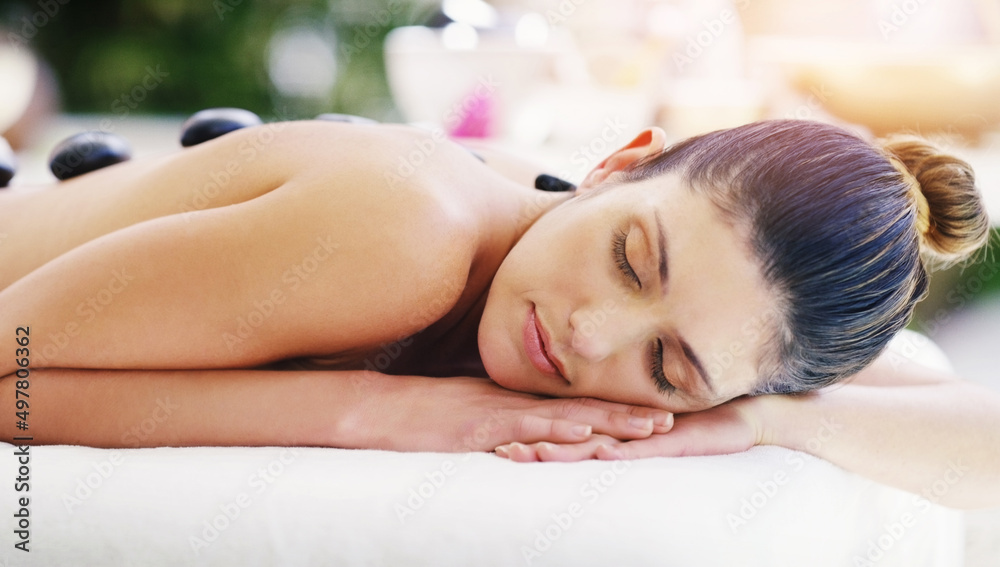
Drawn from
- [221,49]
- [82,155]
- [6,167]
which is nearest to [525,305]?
[82,155]

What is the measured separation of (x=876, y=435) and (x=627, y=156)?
437mm

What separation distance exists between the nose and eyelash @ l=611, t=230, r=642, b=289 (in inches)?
1.3

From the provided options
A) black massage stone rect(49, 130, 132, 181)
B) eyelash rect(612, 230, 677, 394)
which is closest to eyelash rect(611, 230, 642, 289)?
eyelash rect(612, 230, 677, 394)

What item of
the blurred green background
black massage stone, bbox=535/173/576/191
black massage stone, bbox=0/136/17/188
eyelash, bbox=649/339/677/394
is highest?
black massage stone, bbox=0/136/17/188

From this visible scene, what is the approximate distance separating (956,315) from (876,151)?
1647 millimetres

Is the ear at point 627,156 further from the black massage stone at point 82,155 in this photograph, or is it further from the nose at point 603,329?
the black massage stone at point 82,155

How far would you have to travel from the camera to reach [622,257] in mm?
828

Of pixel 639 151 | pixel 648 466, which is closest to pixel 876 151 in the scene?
pixel 639 151

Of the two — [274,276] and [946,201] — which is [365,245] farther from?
[946,201]

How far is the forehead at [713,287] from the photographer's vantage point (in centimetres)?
79

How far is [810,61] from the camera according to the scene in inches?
105

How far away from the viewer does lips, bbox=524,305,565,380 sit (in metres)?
0.86

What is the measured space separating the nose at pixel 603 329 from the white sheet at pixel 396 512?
0.38ft

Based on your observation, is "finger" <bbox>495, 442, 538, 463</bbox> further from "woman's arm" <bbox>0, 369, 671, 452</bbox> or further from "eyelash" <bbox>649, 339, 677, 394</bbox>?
"eyelash" <bbox>649, 339, 677, 394</bbox>
